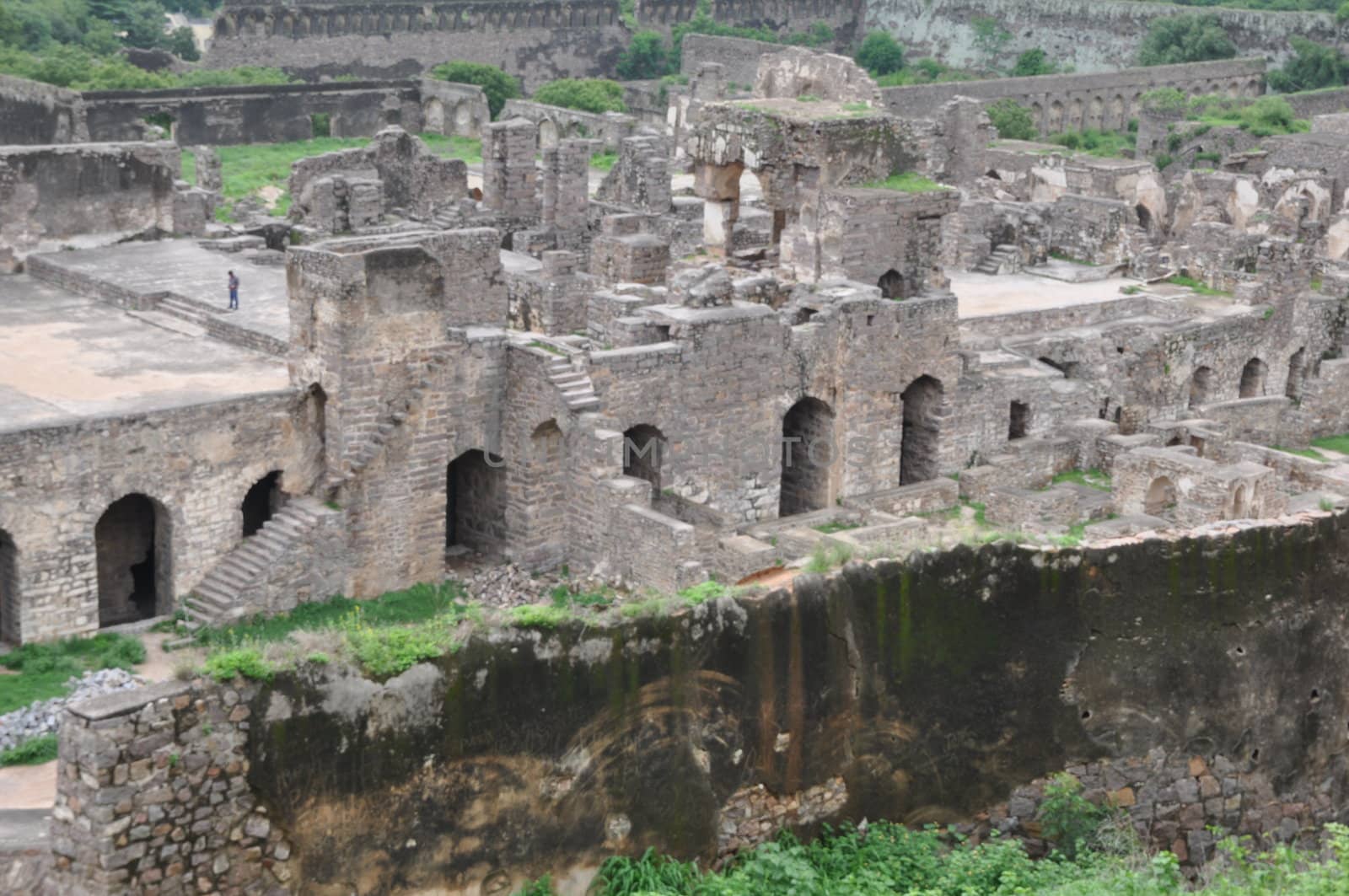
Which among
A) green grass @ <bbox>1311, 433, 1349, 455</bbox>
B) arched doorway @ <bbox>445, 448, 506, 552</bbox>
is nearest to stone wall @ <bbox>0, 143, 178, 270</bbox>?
arched doorway @ <bbox>445, 448, 506, 552</bbox>

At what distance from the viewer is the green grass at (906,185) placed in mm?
27266

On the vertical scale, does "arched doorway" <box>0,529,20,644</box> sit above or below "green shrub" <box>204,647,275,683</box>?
below

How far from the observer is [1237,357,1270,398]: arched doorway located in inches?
1219

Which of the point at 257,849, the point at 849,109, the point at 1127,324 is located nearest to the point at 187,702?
the point at 257,849

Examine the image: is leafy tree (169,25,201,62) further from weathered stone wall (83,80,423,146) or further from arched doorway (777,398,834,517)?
arched doorway (777,398,834,517)

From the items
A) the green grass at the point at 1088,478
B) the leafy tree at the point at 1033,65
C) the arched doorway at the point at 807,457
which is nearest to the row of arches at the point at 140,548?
the arched doorway at the point at 807,457

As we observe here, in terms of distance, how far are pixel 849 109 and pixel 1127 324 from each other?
17.0ft

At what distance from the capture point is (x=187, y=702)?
12305 mm

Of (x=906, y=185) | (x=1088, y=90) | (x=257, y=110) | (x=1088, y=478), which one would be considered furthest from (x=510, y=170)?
(x=1088, y=90)

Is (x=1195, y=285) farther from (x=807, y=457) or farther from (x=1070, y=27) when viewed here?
(x=1070, y=27)

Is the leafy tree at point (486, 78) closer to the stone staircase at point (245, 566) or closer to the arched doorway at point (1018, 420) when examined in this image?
the arched doorway at point (1018, 420)

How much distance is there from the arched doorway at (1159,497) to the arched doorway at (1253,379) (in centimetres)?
599

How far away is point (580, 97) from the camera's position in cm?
4819

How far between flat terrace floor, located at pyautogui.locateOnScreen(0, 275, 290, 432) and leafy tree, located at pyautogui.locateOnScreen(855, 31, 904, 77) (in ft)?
140
